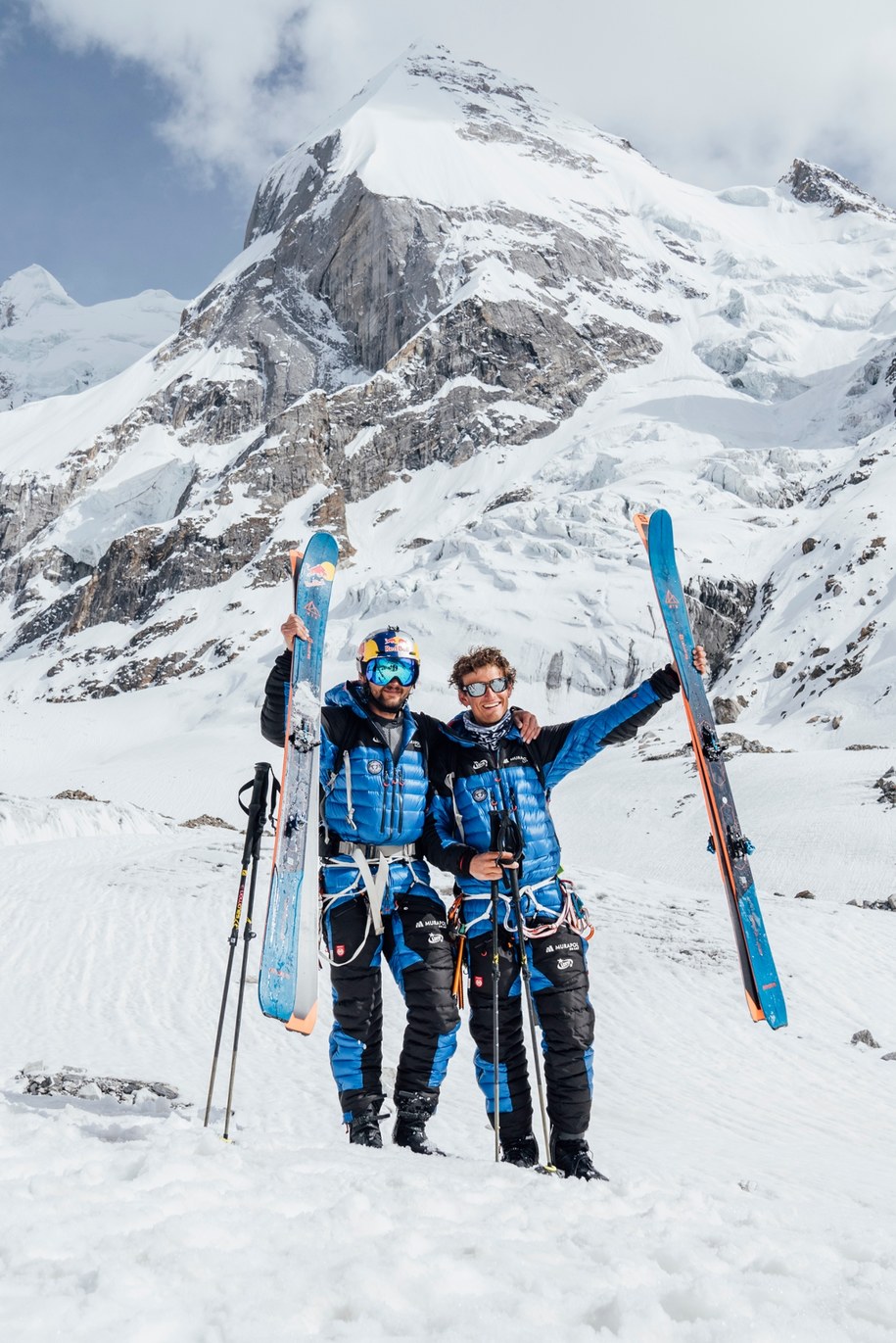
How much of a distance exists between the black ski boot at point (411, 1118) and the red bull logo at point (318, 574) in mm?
3719

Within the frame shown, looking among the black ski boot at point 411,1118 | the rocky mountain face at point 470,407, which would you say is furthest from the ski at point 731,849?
the rocky mountain face at point 470,407

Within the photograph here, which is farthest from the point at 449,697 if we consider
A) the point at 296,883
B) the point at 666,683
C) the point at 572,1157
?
the point at 572,1157

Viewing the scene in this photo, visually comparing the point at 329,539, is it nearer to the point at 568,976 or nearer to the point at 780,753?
the point at 568,976

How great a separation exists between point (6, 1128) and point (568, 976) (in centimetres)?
273

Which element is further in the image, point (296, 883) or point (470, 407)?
point (470, 407)

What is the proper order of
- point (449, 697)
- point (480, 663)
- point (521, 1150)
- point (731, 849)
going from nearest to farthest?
1. point (521, 1150)
2. point (480, 663)
3. point (731, 849)
4. point (449, 697)

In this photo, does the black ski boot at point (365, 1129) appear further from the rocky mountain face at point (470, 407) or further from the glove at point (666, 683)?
the rocky mountain face at point (470, 407)

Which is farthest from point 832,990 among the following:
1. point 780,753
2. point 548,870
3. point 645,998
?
point 780,753

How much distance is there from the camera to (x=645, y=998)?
371 inches

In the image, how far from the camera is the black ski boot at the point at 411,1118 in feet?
14.4

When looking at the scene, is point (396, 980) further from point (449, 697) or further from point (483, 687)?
point (449, 697)

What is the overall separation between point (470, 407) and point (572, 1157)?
3792 inches

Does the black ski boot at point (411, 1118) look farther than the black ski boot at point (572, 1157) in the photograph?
Yes

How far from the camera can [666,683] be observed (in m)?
5.74
